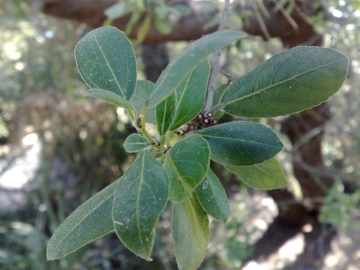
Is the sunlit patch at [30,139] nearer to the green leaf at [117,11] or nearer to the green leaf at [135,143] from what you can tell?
the green leaf at [117,11]

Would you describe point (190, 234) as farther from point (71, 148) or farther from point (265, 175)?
point (71, 148)

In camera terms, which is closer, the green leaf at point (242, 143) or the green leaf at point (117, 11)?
the green leaf at point (242, 143)

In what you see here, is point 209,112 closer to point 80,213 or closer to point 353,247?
point 80,213

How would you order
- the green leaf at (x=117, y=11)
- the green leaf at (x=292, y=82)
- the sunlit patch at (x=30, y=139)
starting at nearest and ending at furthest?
1. the green leaf at (x=292, y=82)
2. the green leaf at (x=117, y=11)
3. the sunlit patch at (x=30, y=139)

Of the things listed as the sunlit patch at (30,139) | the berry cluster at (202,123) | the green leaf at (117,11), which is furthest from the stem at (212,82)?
the sunlit patch at (30,139)

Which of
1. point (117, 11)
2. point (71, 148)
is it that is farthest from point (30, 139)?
point (117, 11)

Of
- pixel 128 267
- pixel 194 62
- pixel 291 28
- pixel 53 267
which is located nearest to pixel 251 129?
pixel 194 62

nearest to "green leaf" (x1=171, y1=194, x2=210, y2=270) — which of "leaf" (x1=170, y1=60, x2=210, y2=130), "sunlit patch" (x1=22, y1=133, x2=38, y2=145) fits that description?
"leaf" (x1=170, y1=60, x2=210, y2=130)

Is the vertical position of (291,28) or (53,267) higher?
(291,28)
